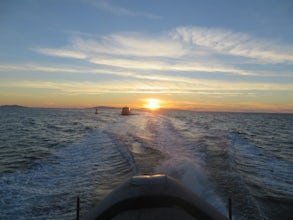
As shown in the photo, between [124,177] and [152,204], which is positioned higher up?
[152,204]

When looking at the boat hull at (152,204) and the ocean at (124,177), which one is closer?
the boat hull at (152,204)

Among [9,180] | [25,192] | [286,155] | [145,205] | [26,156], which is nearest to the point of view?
[145,205]

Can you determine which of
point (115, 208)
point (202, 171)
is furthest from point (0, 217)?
point (202, 171)

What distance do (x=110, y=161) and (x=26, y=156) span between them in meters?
A: 5.83

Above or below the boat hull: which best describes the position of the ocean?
below

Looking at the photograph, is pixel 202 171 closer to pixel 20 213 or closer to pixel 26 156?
pixel 20 213

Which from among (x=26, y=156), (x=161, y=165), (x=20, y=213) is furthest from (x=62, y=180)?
(x=26, y=156)

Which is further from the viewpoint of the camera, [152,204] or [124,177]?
[124,177]

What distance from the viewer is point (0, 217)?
7.07 meters

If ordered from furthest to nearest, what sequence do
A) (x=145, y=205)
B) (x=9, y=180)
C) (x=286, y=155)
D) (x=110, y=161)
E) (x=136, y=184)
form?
(x=286, y=155) < (x=110, y=161) < (x=9, y=180) < (x=136, y=184) < (x=145, y=205)

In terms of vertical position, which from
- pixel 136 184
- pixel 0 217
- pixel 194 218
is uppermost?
pixel 136 184

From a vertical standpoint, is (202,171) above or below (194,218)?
below

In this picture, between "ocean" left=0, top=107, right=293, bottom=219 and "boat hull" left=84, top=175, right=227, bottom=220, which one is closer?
"boat hull" left=84, top=175, right=227, bottom=220

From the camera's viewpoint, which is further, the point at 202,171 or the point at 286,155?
the point at 286,155
